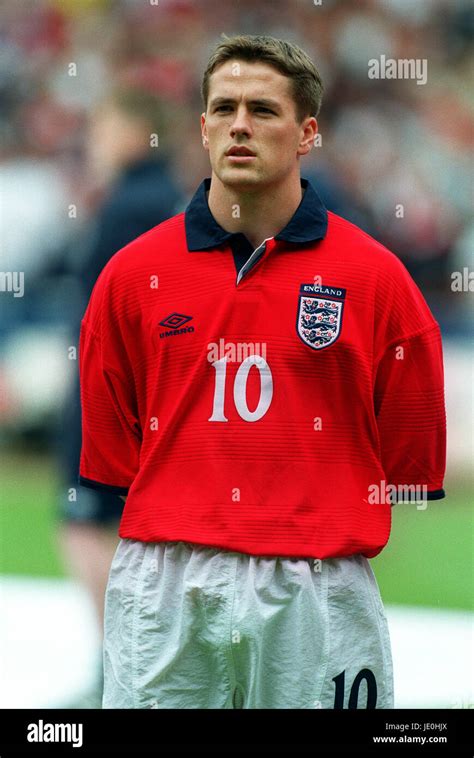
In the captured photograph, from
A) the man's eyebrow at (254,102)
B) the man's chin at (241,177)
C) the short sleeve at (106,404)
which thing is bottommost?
the short sleeve at (106,404)

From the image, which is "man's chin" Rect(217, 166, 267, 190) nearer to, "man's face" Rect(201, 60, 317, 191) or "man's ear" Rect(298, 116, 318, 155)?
"man's face" Rect(201, 60, 317, 191)

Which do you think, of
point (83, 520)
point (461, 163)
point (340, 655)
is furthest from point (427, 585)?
point (461, 163)

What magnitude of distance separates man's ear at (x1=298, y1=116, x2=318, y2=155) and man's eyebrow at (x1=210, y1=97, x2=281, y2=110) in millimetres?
115

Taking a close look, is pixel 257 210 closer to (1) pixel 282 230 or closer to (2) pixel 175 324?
(1) pixel 282 230

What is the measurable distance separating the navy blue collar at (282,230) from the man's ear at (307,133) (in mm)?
99

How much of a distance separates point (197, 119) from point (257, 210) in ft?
13.7

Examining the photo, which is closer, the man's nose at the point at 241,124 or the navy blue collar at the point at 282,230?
the man's nose at the point at 241,124

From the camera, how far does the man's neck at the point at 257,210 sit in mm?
2781

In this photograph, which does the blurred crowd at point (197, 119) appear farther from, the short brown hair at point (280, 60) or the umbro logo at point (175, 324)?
the umbro logo at point (175, 324)

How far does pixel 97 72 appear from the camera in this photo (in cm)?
889

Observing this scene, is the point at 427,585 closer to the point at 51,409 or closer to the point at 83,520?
the point at 83,520
